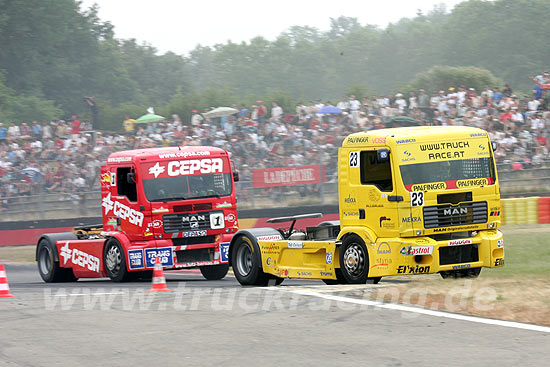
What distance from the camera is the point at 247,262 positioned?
1414 centimetres

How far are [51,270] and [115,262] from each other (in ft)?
7.32

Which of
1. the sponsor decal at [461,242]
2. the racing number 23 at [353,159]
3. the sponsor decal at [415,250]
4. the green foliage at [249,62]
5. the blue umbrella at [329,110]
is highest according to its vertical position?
the green foliage at [249,62]

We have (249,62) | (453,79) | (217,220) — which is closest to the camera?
(217,220)

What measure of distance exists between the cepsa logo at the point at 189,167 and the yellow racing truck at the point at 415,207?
13.4ft

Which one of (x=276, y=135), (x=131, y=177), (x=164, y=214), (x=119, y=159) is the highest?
(x=276, y=135)

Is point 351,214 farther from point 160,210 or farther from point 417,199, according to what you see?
point 160,210

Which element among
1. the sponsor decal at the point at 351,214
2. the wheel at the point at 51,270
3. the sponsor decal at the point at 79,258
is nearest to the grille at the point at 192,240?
the sponsor decal at the point at 79,258

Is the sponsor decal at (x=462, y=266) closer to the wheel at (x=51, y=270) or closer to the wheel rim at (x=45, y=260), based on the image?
the wheel at (x=51, y=270)

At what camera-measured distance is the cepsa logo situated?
52.6 ft

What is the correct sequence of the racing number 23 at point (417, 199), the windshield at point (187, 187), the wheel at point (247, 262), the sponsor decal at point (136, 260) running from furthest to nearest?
the windshield at point (187, 187), the sponsor decal at point (136, 260), the wheel at point (247, 262), the racing number 23 at point (417, 199)

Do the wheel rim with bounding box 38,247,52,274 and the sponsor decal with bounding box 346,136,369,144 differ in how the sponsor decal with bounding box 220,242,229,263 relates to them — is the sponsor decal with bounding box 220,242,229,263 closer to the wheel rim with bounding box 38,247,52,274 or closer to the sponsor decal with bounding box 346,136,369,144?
the wheel rim with bounding box 38,247,52,274

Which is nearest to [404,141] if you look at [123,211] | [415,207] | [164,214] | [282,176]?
[415,207]

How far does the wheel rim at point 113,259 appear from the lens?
1605 centimetres

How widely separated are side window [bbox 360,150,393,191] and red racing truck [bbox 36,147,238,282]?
14.9 feet
